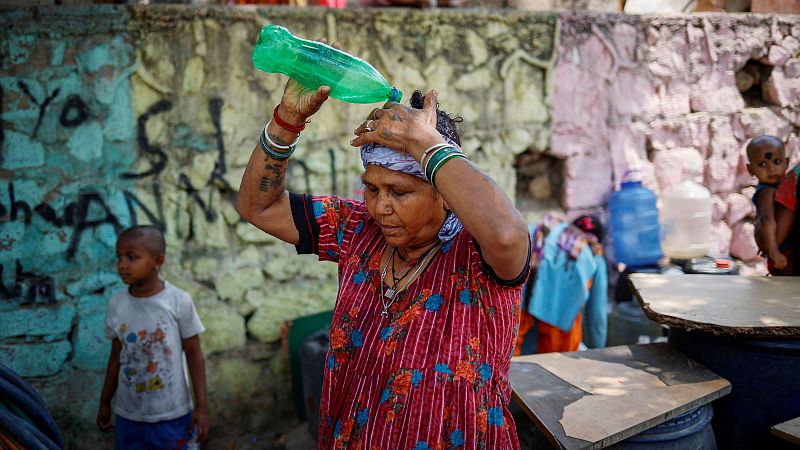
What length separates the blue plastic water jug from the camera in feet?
14.6

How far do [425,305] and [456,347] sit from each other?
137 millimetres

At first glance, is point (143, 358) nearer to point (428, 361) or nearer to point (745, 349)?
point (428, 361)

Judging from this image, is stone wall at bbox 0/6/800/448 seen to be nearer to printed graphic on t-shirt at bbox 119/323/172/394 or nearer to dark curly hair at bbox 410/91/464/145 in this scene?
printed graphic on t-shirt at bbox 119/323/172/394

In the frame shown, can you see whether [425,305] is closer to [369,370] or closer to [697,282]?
[369,370]

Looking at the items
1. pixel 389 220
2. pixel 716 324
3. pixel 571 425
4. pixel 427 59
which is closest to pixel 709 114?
pixel 427 59

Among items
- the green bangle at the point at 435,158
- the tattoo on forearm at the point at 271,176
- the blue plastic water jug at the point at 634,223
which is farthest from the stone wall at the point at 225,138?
the green bangle at the point at 435,158

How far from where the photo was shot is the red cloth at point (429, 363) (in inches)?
53.7

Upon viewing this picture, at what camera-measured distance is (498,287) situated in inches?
56.0

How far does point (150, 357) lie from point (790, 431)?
2.57m

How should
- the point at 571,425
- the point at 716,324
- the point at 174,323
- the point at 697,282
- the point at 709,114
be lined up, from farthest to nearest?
the point at 709,114 < the point at 174,323 < the point at 697,282 < the point at 716,324 < the point at 571,425

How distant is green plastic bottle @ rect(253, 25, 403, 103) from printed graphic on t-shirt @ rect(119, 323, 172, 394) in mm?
1654

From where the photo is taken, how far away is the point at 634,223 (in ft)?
14.8

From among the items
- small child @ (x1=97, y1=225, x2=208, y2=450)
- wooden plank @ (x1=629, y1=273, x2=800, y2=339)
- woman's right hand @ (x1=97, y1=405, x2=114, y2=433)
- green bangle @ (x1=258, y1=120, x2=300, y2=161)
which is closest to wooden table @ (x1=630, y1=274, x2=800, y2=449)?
wooden plank @ (x1=629, y1=273, x2=800, y2=339)

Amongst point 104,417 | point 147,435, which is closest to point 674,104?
point 147,435
